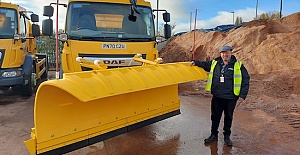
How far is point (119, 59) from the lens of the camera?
5.33 meters

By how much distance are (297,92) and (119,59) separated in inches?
237

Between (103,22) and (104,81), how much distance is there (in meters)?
2.75

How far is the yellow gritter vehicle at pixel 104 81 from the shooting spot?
3180 mm

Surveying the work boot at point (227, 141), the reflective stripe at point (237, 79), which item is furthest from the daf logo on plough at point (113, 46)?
the work boot at point (227, 141)

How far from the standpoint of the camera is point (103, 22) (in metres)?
5.61

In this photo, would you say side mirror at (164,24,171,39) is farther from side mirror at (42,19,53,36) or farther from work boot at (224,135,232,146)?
work boot at (224,135,232,146)

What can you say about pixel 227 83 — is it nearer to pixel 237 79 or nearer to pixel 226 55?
pixel 237 79

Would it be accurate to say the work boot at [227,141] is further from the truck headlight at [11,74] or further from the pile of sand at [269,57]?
the truck headlight at [11,74]

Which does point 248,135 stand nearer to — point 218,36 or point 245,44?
point 245,44

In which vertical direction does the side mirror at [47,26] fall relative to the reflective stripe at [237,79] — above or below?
above

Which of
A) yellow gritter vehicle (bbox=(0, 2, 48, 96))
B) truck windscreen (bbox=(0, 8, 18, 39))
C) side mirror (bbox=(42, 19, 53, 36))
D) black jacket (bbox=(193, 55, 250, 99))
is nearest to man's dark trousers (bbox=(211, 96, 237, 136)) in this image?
black jacket (bbox=(193, 55, 250, 99))

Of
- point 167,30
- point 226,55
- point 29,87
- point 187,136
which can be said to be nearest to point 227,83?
point 226,55

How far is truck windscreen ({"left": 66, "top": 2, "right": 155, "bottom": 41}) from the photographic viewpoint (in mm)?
5418

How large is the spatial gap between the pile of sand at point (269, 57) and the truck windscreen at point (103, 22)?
3.63 metres
